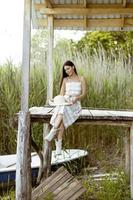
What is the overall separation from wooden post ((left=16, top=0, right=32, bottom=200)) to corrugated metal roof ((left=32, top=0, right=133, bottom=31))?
5.23 feet

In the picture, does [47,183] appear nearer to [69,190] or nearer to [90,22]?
[69,190]

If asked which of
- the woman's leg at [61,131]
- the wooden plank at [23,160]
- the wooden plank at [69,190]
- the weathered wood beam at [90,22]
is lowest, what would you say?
the wooden plank at [69,190]

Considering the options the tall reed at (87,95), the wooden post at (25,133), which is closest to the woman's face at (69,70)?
the wooden post at (25,133)

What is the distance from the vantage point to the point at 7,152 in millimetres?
8117

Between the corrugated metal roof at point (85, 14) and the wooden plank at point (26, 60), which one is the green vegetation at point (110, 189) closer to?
the wooden plank at point (26, 60)

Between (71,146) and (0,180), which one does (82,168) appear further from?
(0,180)

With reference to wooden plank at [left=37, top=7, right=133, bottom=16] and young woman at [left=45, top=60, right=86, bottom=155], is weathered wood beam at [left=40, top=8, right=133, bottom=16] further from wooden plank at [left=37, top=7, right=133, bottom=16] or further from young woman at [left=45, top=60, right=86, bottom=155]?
young woman at [left=45, top=60, right=86, bottom=155]

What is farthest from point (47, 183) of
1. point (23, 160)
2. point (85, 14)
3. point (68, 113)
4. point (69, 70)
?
point (85, 14)

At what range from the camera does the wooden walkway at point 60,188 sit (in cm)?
557

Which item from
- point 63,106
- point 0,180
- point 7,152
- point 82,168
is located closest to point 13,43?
point 7,152

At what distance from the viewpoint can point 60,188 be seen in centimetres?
572

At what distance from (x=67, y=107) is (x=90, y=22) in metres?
2.47

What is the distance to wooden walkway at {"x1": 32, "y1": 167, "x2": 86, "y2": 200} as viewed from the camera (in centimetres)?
557

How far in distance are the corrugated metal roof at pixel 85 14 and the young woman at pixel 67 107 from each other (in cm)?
132
